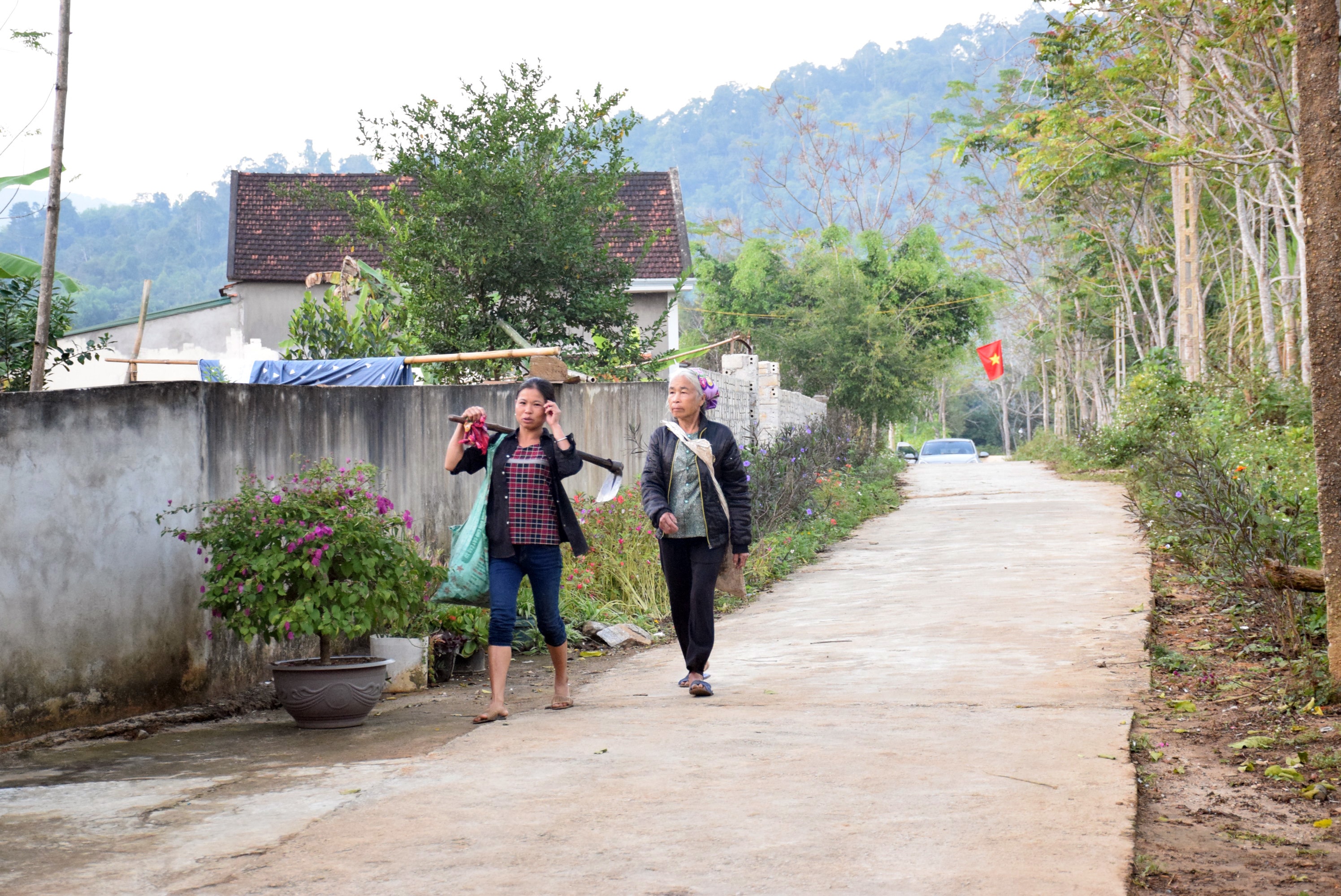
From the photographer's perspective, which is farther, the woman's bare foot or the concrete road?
the woman's bare foot

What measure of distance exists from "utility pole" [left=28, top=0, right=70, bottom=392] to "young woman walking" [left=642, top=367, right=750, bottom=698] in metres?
3.64

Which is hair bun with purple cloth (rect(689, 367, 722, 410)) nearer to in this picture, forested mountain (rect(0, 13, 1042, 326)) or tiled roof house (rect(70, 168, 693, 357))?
tiled roof house (rect(70, 168, 693, 357))

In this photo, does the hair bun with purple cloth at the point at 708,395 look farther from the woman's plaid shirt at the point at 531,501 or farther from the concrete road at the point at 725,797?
the concrete road at the point at 725,797

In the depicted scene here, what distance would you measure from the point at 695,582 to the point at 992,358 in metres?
41.7

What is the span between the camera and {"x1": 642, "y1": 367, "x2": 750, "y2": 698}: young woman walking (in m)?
6.58

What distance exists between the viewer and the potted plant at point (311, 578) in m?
5.85

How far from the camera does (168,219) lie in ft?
251

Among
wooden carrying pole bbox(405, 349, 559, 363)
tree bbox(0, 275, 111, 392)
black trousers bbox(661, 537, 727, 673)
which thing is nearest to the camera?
black trousers bbox(661, 537, 727, 673)

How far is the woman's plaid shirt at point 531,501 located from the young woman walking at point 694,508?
0.58 m

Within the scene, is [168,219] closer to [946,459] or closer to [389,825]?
[946,459]

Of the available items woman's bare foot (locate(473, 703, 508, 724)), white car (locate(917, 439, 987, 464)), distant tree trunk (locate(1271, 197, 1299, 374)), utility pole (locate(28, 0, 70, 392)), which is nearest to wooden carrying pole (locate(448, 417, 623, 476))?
woman's bare foot (locate(473, 703, 508, 724))

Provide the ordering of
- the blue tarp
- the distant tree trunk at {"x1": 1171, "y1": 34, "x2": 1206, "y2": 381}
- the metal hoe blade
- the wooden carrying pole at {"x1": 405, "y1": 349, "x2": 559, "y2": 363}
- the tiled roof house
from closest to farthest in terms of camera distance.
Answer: the metal hoe blade < the wooden carrying pole at {"x1": 405, "y1": 349, "x2": 559, "y2": 363} < the blue tarp < the distant tree trunk at {"x1": 1171, "y1": 34, "x2": 1206, "y2": 381} < the tiled roof house

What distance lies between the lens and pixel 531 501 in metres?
6.21

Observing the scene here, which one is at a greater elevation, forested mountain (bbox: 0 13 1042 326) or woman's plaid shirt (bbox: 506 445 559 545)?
forested mountain (bbox: 0 13 1042 326)
